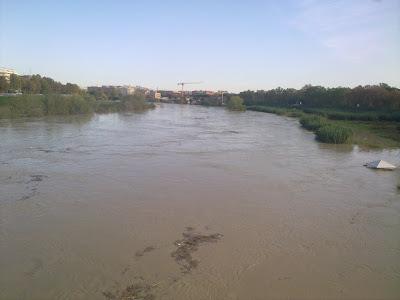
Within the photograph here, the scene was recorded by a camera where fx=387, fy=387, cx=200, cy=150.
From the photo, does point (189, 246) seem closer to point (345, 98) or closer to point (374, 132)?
point (374, 132)

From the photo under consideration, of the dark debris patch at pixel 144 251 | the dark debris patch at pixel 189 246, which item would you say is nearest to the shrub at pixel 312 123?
the dark debris patch at pixel 189 246

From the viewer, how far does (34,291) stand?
175 inches

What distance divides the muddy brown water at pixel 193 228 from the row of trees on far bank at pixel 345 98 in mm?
24797

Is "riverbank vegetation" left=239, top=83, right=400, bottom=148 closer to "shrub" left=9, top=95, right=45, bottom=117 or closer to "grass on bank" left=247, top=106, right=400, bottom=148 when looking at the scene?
"grass on bank" left=247, top=106, right=400, bottom=148

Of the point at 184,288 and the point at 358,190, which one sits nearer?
the point at 184,288

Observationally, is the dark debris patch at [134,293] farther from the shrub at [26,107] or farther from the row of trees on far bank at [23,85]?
the row of trees on far bank at [23,85]

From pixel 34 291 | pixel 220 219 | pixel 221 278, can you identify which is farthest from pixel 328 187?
pixel 34 291

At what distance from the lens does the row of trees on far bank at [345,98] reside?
34.3 metres

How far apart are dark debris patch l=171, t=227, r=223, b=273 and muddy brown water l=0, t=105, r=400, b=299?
32 millimetres

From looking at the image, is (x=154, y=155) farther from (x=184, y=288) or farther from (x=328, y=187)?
(x=184, y=288)

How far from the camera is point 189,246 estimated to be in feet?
19.0

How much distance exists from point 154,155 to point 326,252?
836 centimetres

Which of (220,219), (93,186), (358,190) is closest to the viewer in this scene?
(220,219)

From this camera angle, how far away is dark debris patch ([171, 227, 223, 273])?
5.23 meters
